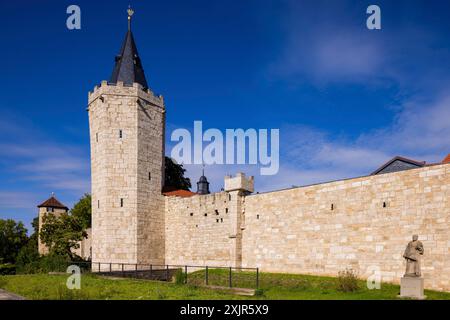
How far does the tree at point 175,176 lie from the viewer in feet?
128

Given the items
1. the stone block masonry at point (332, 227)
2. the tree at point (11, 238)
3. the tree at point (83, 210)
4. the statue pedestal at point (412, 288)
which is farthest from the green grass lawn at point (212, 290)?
the tree at point (11, 238)

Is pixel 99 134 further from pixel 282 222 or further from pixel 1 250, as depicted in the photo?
pixel 1 250

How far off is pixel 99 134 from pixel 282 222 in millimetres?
12985

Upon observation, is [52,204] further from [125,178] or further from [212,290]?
[212,290]

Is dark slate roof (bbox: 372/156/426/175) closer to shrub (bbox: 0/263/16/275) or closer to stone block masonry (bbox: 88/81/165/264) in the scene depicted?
stone block masonry (bbox: 88/81/165/264)

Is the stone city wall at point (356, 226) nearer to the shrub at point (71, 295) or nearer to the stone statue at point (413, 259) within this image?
the stone statue at point (413, 259)

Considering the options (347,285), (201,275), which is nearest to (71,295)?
(347,285)

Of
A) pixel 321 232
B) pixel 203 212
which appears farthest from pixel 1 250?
pixel 321 232

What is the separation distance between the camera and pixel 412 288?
504 inches

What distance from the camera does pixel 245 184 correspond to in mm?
23109

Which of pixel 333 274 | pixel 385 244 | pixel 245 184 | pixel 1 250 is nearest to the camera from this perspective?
pixel 385 244

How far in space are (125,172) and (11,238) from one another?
28.9m

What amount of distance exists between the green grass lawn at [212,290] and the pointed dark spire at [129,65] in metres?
13.5
